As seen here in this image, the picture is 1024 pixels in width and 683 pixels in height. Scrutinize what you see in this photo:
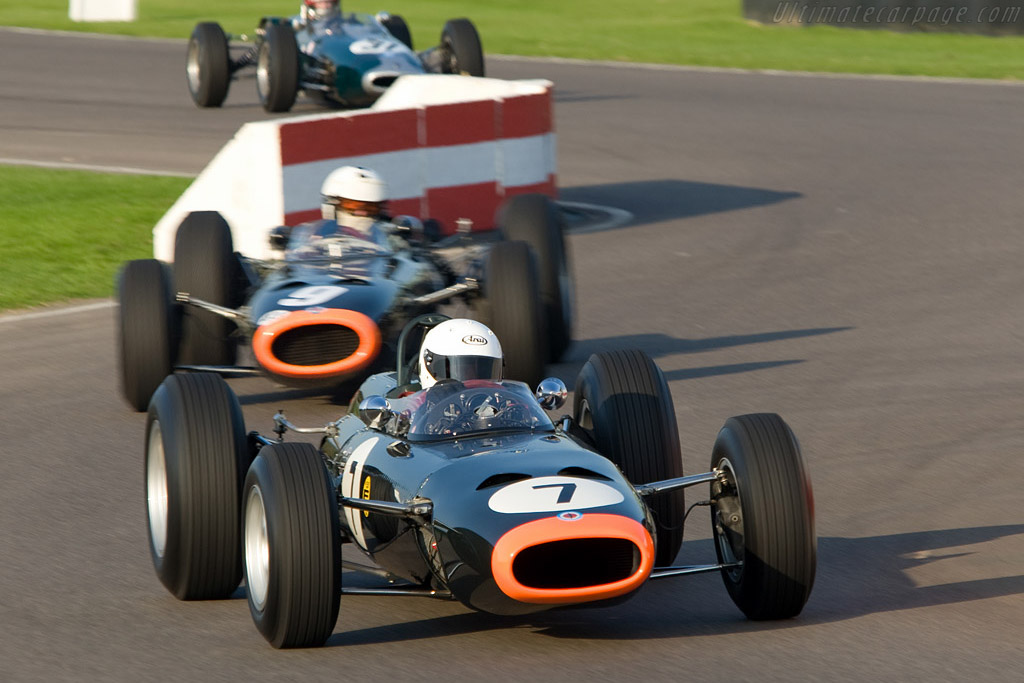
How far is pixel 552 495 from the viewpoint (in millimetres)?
5949

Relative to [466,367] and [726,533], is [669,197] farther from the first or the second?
[726,533]

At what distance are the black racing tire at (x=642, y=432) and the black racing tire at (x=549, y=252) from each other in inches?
149

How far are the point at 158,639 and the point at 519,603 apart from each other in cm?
141

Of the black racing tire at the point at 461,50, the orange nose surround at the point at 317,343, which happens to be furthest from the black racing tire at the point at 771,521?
the black racing tire at the point at 461,50

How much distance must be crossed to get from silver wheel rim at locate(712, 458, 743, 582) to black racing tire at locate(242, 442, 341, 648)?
4.69 ft

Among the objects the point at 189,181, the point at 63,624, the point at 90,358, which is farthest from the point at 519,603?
the point at 189,181

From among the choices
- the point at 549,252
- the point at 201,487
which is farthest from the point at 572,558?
the point at 549,252

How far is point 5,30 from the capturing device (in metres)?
31.1

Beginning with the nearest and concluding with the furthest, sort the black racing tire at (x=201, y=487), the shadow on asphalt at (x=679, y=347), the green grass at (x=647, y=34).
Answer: the black racing tire at (x=201, y=487) → the shadow on asphalt at (x=679, y=347) → the green grass at (x=647, y=34)

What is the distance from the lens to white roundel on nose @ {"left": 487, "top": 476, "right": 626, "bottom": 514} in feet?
19.4

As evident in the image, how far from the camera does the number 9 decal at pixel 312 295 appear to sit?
32.5ft

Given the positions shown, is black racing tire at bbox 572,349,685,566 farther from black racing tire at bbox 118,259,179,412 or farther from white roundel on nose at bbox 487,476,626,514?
black racing tire at bbox 118,259,179,412

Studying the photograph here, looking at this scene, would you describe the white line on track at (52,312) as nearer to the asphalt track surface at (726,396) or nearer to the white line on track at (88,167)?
the asphalt track surface at (726,396)

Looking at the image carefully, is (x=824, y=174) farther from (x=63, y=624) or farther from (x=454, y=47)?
(x=63, y=624)
